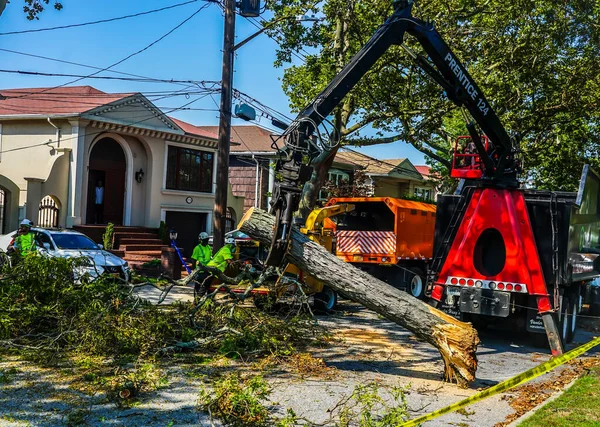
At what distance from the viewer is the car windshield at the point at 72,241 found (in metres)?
16.4

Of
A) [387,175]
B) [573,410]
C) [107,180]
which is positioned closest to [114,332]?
[573,410]

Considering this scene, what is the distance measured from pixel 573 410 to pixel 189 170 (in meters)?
22.2

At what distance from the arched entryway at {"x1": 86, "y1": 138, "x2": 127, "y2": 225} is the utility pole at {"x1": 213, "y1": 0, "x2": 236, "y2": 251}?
10095 millimetres

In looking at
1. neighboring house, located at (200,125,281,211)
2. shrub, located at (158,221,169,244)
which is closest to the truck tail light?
shrub, located at (158,221,169,244)

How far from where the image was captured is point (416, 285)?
17484 millimetres

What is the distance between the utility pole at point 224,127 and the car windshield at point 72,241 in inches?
155

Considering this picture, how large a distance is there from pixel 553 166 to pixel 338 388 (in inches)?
763

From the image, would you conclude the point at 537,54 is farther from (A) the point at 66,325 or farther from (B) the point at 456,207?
(A) the point at 66,325

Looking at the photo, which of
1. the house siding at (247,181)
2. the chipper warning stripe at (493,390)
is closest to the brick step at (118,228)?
the house siding at (247,181)

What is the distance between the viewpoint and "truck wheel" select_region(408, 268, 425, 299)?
17.3m

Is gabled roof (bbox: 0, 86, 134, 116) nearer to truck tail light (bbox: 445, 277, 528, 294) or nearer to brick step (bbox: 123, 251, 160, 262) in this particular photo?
brick step (bbox: 123, 251, 160, 262)

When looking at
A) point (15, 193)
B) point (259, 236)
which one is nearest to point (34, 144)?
point (15, 193)

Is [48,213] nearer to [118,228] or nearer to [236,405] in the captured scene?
[118,228]

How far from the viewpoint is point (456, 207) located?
448 inches
